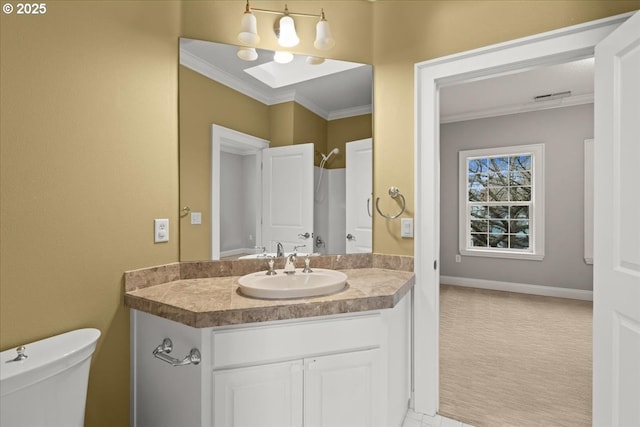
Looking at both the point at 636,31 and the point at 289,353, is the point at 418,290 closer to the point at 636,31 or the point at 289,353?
the point at 289,353

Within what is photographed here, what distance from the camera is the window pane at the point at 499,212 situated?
482cm

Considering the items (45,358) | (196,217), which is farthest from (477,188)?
(45,358)

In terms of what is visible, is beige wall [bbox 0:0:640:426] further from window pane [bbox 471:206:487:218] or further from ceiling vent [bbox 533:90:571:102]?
window pane [bbox 471:206:487:218]

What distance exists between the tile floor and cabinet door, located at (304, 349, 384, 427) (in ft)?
1.63

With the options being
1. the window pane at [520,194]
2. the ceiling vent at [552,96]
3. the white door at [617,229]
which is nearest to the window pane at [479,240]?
the window pane at [520,194]

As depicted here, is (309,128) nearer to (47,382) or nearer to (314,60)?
(314,60)

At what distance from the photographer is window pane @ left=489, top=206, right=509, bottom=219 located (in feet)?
15.8

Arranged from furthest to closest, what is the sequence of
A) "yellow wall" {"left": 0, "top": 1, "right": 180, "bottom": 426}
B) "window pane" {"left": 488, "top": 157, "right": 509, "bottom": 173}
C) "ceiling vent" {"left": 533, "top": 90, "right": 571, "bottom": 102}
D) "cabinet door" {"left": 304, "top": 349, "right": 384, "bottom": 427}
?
"window pane" {"left": 488, "top": 157, "right": 509, "bottom": 173} < "ceiling vent" {"left": 533, "top": 90, "right": 571, "bottom": 102} < "cabinet door" {"left": 304, "top": 349, "right": 384, "bottom": 427} < "yellow wall" {"left": 0, "top": 1, "right": 180, "bottom": 426}

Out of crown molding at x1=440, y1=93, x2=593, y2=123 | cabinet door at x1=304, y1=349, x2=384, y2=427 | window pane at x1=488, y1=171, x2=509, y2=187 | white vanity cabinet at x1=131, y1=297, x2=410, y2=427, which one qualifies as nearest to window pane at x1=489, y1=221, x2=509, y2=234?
window pane at x1=488, y1=171, x2=509, y2=187

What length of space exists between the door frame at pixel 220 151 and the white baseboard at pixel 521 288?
4.23m

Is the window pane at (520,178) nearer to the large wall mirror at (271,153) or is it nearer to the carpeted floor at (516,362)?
the carpeted floor at (516,362)

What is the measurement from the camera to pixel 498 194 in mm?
4863

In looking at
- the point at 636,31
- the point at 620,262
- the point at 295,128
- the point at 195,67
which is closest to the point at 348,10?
the point at 295,128

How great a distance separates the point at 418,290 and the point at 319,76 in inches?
55.7
